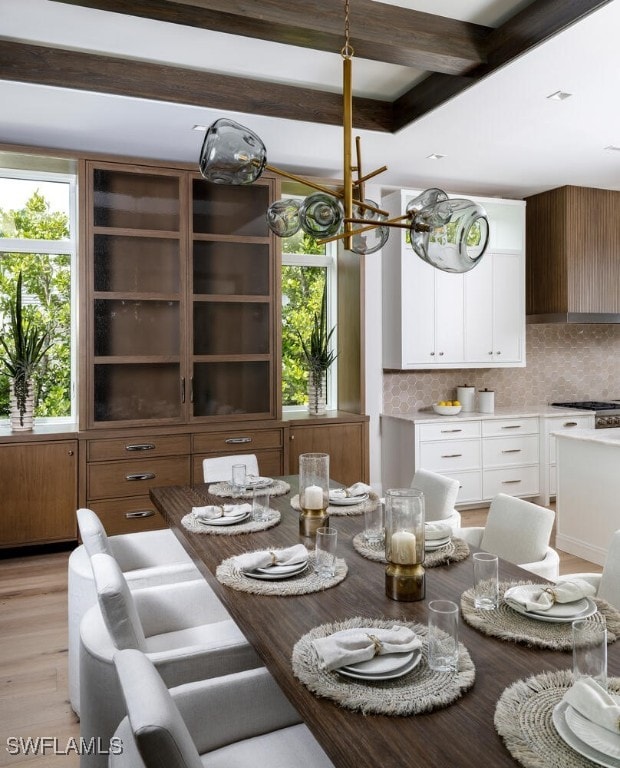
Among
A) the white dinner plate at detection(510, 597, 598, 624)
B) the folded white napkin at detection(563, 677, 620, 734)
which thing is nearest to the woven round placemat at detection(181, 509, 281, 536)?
the white dinner plate at detection(510, 597, 598, 624)

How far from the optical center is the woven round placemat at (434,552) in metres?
1.83

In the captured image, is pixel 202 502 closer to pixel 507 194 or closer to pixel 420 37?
pixel 420 37

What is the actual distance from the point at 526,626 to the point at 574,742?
1.44ft

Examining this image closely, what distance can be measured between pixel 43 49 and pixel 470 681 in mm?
3154

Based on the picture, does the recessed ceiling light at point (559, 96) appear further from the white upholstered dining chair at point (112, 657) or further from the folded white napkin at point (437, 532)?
the white upholstered dining chair at point (112, 657)

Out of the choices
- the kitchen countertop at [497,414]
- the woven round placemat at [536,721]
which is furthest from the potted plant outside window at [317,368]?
the woven round placemat at [536,721]

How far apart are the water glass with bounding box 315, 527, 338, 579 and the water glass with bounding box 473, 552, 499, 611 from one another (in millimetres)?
387

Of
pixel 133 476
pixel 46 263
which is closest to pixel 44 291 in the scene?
pixel 46 263

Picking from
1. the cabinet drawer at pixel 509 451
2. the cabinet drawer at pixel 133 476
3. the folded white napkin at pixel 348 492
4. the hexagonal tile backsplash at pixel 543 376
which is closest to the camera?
the folded white napkin at pixel 348 492

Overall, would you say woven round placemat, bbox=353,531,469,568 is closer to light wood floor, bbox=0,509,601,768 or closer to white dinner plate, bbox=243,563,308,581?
white dinner plate, bbox=243,563,308,581

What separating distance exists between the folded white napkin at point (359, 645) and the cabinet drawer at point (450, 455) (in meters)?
3.47

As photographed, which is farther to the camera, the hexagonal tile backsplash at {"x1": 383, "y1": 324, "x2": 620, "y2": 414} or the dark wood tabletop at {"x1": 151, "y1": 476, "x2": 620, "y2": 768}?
the hexagonal tile backsplash at {"x1": 383, "y1": 324, "x2": 620, "y2": 414}

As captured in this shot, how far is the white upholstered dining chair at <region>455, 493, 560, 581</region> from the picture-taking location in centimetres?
217

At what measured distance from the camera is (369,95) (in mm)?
→ 3523
